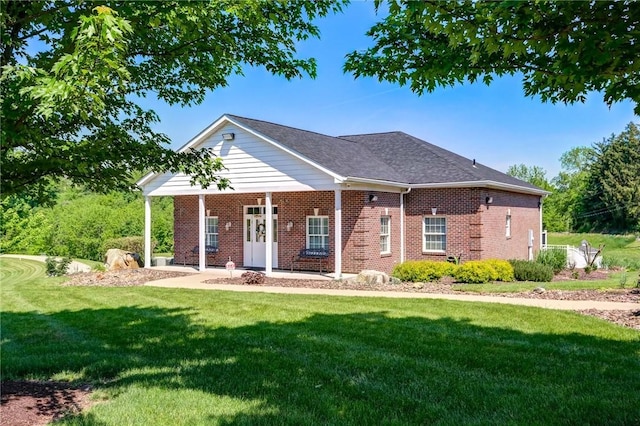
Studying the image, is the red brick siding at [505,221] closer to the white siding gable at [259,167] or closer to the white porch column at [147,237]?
the white siding gable at [259,167]

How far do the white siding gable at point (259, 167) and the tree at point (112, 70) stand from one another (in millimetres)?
10958

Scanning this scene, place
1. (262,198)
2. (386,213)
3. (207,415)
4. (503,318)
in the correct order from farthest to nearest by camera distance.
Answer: (262,198), (386,213), (503,318), (207,415)

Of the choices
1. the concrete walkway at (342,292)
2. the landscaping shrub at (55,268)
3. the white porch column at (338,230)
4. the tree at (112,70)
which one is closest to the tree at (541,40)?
the tree at (112,70)

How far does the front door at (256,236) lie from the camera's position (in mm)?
21047

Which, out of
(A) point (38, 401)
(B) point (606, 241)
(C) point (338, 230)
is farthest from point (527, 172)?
(A) point (38, 401)

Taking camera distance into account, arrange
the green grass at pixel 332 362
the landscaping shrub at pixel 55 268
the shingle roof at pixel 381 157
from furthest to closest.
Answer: the landscaping shrub at pixel 55 268 < the shingle roof at pixel 381 157 < the green grass at pixel 332 362

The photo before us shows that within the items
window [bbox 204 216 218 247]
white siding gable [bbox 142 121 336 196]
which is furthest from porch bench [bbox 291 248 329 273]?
window [bbox 204 216 218 247]

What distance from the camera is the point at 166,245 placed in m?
32.7

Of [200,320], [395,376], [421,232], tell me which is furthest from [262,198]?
[395,376]

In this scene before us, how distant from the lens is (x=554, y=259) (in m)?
20.2

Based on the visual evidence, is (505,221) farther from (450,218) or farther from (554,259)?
(450,218)

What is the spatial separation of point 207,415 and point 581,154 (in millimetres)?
84780

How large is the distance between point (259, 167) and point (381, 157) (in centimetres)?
666

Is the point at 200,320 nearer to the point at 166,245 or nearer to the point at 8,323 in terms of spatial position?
the point at 8,323
